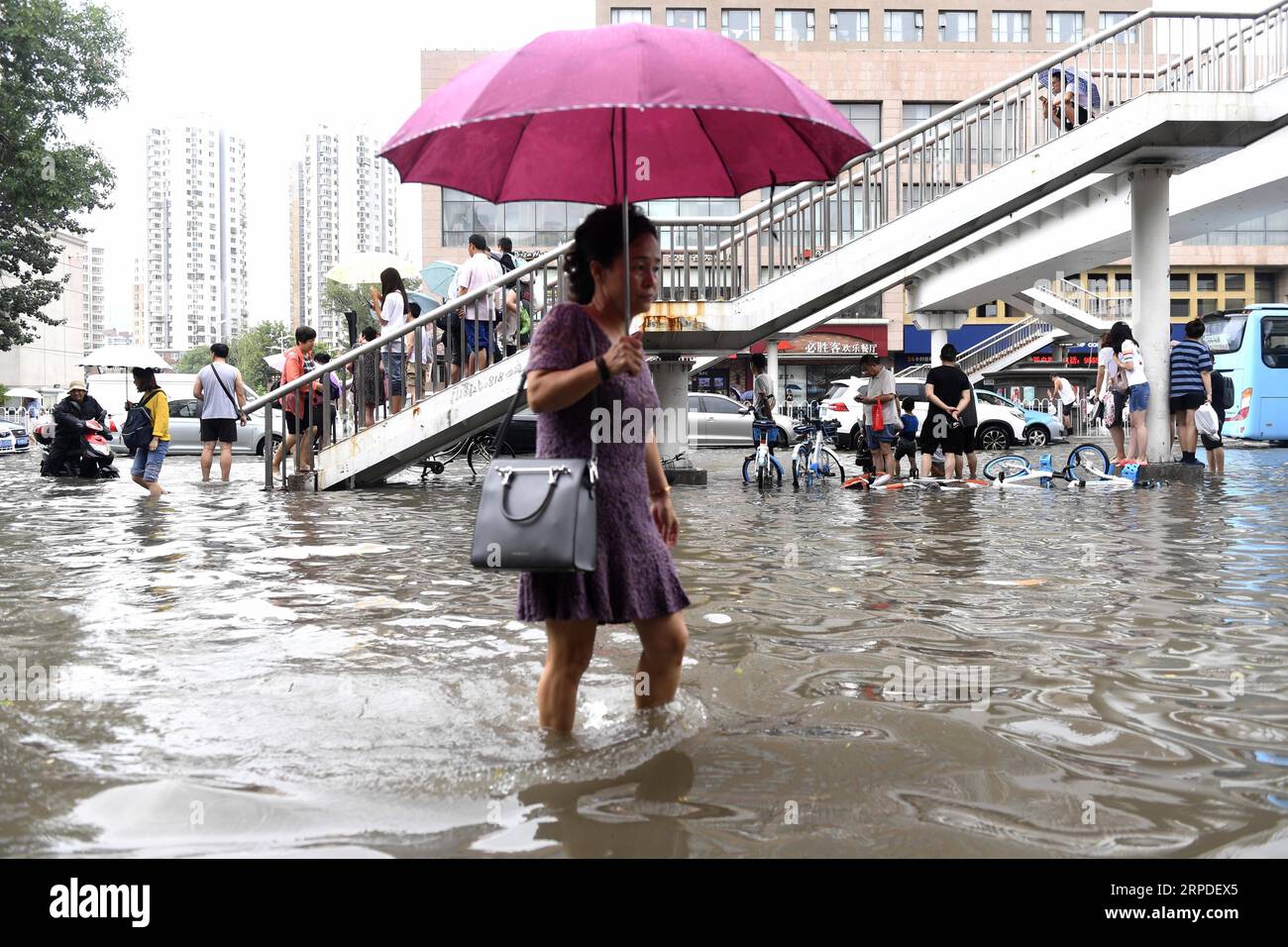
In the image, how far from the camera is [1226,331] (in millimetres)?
27000

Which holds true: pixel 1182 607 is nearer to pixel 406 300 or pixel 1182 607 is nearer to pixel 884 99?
pixel 406 300

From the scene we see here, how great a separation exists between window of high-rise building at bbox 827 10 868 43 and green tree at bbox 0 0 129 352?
34.3 meters

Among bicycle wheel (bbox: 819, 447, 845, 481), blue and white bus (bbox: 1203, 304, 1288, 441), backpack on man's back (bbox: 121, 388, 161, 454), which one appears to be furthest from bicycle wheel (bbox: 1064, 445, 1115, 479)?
blue and white bus (bbox: 1203, 304, 1288, 441)

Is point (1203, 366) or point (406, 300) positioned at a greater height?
point (406, 300)

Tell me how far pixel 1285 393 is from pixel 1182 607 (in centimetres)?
2277

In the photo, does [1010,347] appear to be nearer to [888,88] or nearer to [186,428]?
[888,88]

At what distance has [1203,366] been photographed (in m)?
16.1

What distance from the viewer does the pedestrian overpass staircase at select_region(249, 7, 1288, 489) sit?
15.0 metres

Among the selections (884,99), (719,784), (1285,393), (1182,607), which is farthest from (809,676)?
(884,99)

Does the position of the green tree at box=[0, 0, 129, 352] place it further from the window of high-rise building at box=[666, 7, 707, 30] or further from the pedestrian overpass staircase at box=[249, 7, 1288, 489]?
the window of high-rise building at box=[666, 7, 707, 30]

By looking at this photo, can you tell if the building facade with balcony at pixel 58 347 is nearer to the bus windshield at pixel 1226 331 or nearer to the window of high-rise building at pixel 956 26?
the window of high-rise building at pixel 956 26

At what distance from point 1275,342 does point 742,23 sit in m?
35.1

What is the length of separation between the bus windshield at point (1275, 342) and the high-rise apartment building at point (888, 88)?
1938cm

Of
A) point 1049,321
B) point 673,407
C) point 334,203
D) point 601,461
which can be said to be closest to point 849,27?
point 1049,321
